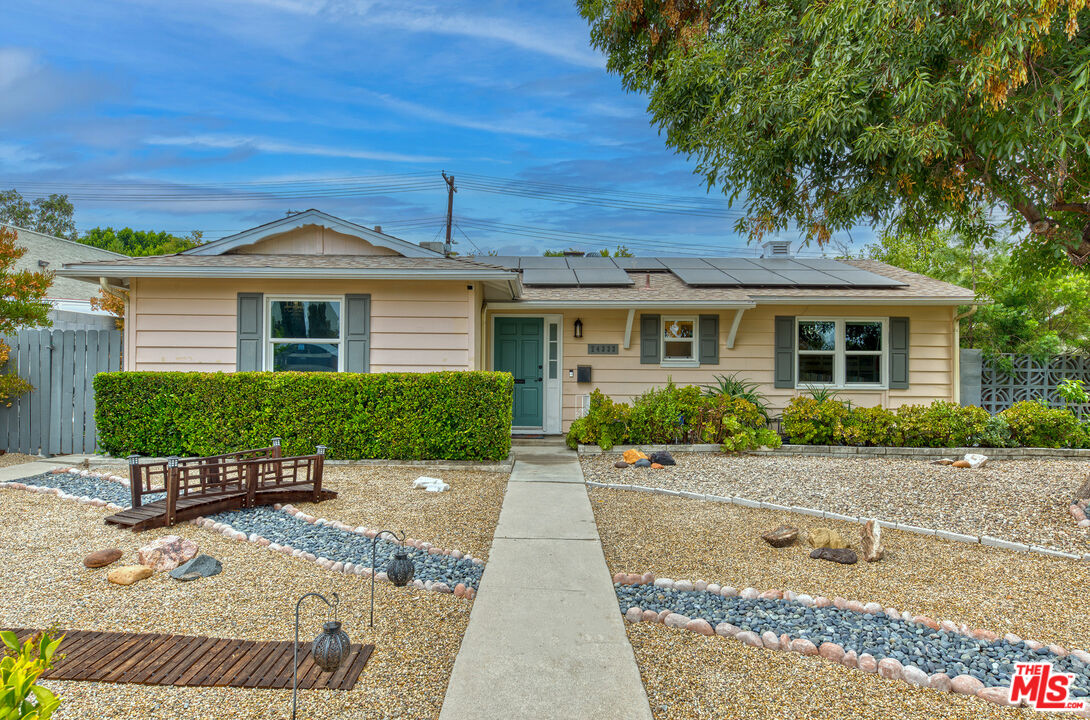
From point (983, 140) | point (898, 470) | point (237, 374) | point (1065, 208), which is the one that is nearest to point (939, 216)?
point (1065, 208)

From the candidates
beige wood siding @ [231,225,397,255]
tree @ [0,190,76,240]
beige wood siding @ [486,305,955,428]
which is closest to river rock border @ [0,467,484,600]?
beige wood siding @ [231,225,397,255]

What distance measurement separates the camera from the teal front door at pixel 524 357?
1059 cm

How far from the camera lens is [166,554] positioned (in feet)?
12.9

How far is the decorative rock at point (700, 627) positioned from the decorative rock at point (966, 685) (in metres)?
1.07

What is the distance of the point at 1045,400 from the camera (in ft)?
34.7

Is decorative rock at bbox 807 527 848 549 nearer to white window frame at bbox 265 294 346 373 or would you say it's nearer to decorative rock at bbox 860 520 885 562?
decorative rock at bbox 860 520 885 562

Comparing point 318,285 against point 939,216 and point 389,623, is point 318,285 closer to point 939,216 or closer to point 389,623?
point 389,623

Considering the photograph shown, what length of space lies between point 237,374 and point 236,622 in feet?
17.3

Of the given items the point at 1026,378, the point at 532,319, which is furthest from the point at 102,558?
the point at 1026,378

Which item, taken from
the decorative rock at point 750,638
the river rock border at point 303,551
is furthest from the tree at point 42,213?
the decorative rock at point 750,638

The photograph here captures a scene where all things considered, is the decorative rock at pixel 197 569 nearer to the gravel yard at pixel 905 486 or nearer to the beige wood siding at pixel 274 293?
the gravel yard at pixel 905 486

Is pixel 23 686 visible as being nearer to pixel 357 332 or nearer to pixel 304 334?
pixel 357 332

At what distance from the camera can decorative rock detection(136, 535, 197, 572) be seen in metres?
3.86

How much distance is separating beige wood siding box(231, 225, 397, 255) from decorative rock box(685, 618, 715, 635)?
7.86m
